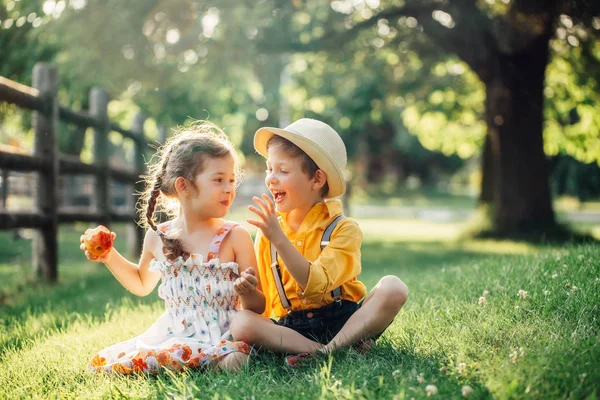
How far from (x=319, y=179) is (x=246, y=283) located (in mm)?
724

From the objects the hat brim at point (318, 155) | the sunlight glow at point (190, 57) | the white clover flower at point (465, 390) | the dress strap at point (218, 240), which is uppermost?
the sunlight glow at point (190, 57)

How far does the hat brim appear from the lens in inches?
122

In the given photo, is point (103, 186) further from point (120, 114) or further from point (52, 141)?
point (120, 114)

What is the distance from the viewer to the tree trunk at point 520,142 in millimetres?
10992

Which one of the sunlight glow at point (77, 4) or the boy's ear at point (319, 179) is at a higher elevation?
the sunlight glow at point (77, 4)

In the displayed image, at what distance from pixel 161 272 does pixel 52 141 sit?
373 cm

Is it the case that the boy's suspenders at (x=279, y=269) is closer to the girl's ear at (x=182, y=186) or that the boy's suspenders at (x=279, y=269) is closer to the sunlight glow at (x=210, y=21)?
the girl's ear at (x=182, y=186)

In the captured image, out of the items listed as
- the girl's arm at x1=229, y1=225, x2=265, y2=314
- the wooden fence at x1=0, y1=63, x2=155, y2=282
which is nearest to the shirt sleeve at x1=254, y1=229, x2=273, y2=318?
the girl's arm at x1=229, y1=225, x2=265, y2=314

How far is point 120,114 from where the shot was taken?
16.4m

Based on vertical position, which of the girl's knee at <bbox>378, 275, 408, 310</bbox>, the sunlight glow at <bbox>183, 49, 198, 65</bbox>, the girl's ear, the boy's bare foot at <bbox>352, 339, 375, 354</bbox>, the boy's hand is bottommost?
the boy's bare foot at <bbox>352, 339, 375, 354</bbox>

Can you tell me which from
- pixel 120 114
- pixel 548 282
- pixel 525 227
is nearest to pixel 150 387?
pixel 548 282

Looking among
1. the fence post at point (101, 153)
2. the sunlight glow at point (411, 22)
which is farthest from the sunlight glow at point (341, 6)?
the fence post at point (101, 153)

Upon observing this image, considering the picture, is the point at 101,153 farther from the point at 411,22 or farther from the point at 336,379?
the point at 336,379

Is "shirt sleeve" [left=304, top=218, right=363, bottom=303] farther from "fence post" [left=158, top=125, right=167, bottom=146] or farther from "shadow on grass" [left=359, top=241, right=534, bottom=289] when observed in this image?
"fence post" [left=158, top=125, right=167, bottom=146]
